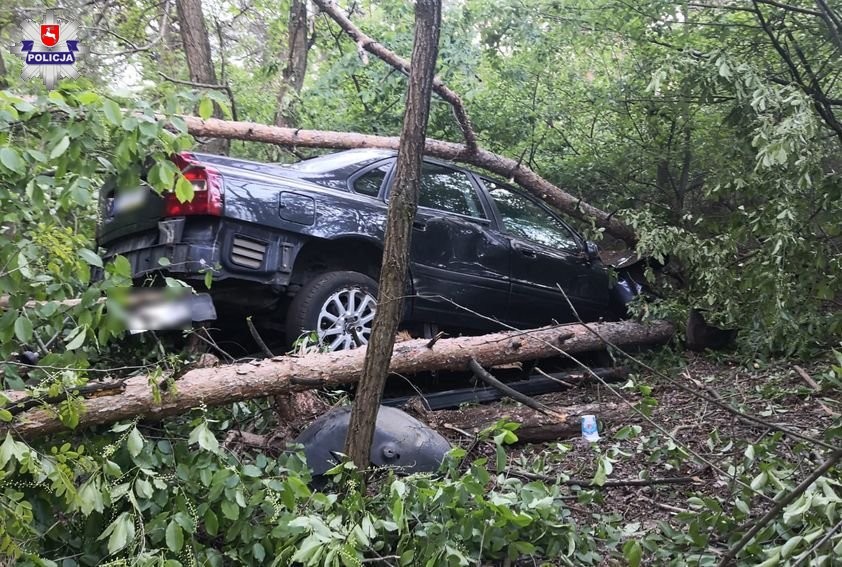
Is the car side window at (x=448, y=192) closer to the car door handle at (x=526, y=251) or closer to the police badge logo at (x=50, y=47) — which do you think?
the car door handle at (x=526, y=251)

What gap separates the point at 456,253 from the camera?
5668mm

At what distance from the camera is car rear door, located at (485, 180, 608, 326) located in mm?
6137

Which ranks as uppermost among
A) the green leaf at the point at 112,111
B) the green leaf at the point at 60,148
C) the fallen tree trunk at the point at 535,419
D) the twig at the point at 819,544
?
the green leaf at the point at 112,111

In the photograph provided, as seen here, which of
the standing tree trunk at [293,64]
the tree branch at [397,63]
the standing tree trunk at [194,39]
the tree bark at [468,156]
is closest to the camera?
the tree branch at [397,63]

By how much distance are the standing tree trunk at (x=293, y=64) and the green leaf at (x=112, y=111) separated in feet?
22.3

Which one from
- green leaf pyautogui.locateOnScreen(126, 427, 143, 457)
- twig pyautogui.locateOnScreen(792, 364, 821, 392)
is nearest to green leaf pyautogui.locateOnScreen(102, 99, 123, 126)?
green leaf pyautogui.locateOnScreen(126, 427, 143, 457)

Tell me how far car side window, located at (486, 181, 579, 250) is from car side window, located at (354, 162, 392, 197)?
111 cm

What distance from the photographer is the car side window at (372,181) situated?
529cm

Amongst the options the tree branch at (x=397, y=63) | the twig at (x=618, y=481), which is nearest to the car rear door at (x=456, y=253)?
the tree branch at (x=397, y=63)

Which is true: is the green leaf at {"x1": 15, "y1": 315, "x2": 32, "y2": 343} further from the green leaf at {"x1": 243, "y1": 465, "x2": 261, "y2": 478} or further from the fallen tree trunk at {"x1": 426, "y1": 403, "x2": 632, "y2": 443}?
the fallen tree trunk at {"x1": 426, "y1": 403, "x2": 632, "y2": 443}

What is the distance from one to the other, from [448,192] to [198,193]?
217 centimetres

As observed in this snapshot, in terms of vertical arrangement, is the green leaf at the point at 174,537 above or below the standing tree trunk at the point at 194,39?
below

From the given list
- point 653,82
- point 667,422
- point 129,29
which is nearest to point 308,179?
point 653,82

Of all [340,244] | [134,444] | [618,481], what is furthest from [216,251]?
[618,481]
